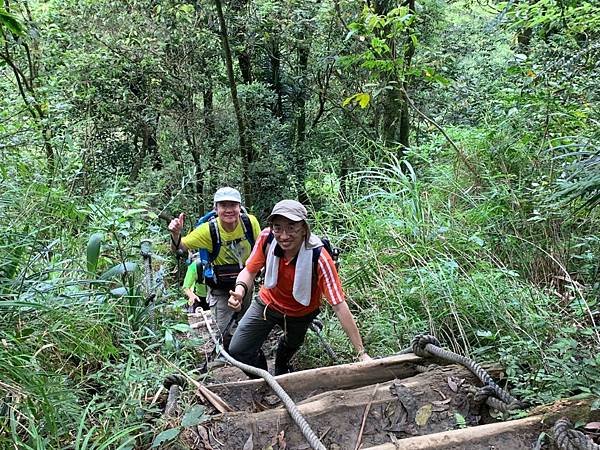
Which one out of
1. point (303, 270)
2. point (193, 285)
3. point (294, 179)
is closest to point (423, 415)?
point (303, 270)

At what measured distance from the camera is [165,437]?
85.6 inches

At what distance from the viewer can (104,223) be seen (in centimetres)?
375

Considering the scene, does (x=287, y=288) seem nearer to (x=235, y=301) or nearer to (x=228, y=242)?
(x=235, y=301)

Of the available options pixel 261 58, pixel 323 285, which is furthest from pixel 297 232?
pixel 261 58

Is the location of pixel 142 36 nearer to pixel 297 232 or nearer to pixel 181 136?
pixel 181 136

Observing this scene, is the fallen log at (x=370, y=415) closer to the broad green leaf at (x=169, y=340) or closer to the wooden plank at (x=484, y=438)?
the wooden plank at (x=484, y=438)

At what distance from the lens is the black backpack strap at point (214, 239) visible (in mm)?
4820

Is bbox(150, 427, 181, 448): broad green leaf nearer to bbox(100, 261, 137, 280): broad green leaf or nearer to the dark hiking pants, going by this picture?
bbox(100, 261, 137, 280): broad green leaf

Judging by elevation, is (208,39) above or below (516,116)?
above

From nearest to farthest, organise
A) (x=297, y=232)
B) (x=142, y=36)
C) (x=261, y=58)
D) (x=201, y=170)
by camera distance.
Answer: (x=297, y=232) < (x=142, y=36) < (x=201, y=170) < (x=261, y=58)

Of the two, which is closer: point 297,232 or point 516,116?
point 297,232

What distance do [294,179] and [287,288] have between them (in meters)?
6.61

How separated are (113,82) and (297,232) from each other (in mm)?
7131

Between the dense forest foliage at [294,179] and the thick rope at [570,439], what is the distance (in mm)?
274
